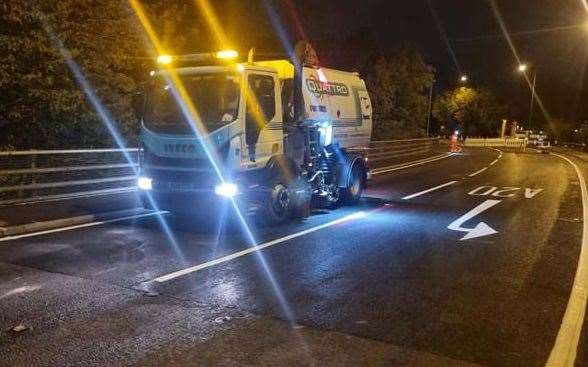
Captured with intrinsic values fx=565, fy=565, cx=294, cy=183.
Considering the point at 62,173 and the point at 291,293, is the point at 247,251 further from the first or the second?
the point at 62,173

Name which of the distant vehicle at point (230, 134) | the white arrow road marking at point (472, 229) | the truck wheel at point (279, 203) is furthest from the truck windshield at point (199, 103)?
the white arrow road marking at point (472, 229)

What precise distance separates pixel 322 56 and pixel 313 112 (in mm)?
28333

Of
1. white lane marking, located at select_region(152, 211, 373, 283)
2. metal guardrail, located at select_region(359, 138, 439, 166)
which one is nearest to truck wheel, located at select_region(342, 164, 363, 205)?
white lane marking, located at select_region(152, 211, 373, 283)

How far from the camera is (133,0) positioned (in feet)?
56.5

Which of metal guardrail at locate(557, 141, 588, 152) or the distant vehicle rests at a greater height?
the distant vehicle

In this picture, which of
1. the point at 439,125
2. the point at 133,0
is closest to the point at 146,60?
the point at 133,0

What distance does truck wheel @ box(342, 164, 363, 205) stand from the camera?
45.3 feet

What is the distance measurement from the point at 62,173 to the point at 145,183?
4520 mm

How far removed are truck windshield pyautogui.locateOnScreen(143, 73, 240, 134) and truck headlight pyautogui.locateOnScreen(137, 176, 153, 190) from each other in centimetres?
91

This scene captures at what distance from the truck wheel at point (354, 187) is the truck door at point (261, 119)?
3.48m

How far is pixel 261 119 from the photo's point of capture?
10.1 m

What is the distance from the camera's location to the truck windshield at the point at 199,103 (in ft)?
31.8

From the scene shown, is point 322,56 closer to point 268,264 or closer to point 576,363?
point 268,264

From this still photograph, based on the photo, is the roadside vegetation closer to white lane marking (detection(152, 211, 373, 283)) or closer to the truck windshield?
the truck windshield
